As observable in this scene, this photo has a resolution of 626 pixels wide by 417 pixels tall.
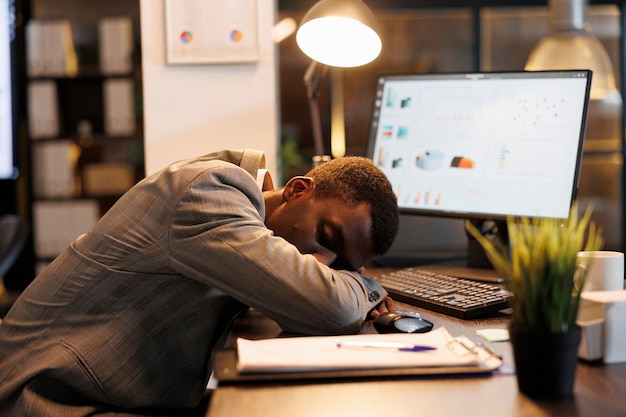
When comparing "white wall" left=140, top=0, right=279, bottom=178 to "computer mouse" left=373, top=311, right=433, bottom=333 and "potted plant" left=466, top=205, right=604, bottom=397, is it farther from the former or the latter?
"potted plant" left=466, top=205, right=604, bottom=397

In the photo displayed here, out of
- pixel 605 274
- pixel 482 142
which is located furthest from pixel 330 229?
pixel 482 142

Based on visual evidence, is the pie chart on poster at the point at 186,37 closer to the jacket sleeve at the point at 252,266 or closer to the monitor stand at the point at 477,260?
the monitor stand at the point at 477,260

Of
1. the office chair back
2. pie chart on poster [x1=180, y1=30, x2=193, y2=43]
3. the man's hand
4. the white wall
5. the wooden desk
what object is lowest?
the office chair back

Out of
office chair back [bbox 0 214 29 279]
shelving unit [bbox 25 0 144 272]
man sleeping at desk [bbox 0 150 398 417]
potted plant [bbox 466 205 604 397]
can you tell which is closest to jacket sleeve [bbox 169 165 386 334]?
man sleeping at desk [bbox 0 150 398 417]

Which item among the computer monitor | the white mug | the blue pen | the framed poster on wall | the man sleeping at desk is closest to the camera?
the blue pen

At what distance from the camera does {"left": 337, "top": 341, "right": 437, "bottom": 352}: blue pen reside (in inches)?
39.5

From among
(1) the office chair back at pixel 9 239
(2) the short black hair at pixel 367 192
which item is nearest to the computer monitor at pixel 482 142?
(2) the short black hair at pixel 367 192

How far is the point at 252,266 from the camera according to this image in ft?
3.60

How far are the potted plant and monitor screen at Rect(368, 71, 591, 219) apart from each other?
0.82 metres

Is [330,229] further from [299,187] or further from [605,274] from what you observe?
[605,274]

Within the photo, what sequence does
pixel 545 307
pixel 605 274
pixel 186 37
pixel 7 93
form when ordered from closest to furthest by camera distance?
pixel 545 307, pixel 605 274, pixel 186 37, pixel 7 93

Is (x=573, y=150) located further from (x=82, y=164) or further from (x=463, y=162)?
(x=82, y=164)

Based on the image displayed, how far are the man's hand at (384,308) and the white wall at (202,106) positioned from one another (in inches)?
38.2

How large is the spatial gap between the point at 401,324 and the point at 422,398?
0.31m
